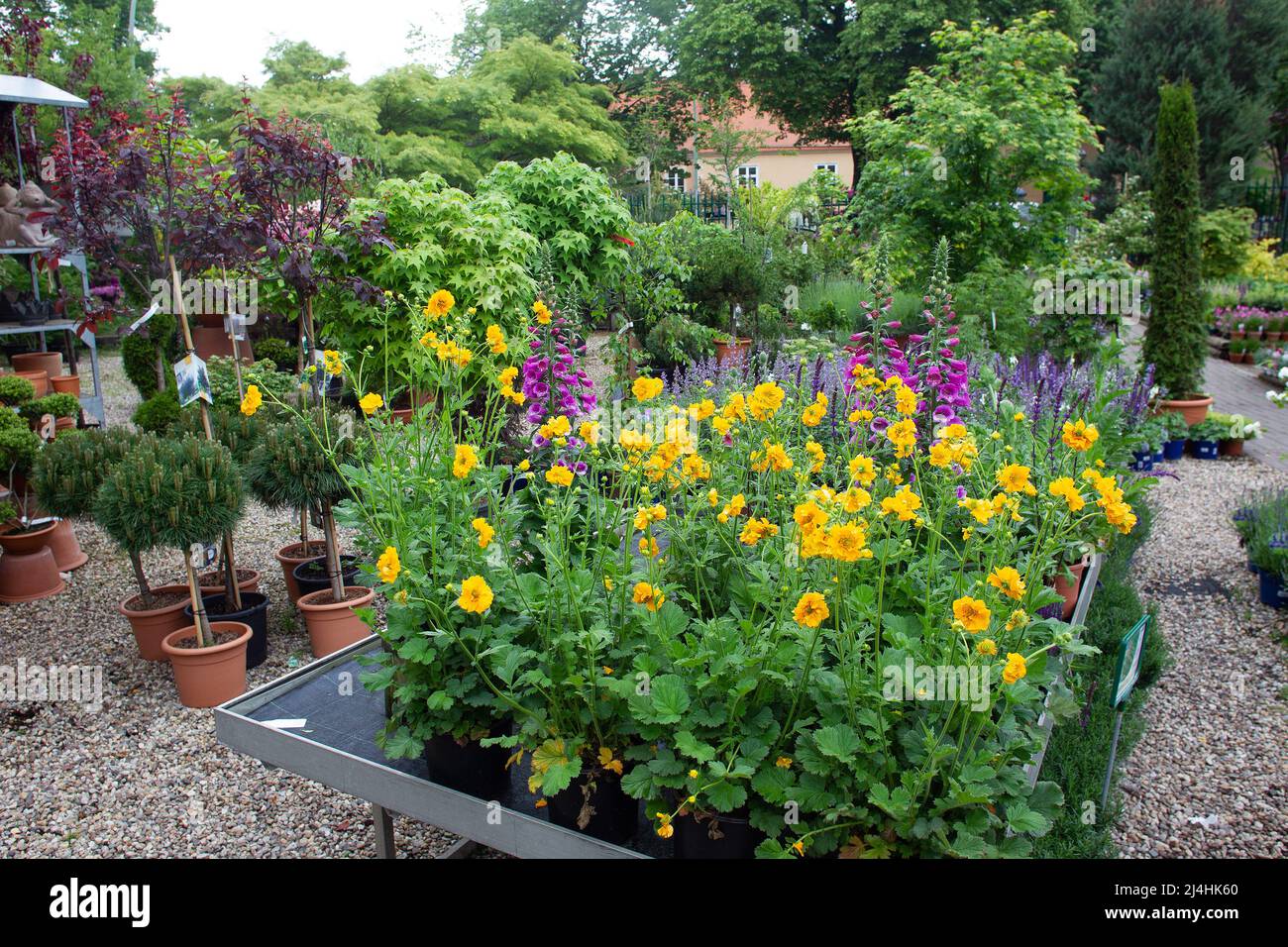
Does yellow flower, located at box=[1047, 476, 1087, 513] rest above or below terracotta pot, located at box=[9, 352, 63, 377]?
below

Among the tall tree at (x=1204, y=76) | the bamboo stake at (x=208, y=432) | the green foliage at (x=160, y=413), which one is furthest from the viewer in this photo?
the tall tree at (x=1204, y=76)

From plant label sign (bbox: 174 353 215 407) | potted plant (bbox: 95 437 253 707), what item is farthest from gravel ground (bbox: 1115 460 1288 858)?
plant label sign (bbox: 174 353 215 407)

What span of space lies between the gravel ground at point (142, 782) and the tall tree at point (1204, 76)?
2067 cm

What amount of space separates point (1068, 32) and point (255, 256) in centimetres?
2255

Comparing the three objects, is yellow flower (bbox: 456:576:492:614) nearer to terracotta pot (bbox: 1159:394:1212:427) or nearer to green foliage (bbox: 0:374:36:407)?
green foliage (bbox: 0:374:36:407)

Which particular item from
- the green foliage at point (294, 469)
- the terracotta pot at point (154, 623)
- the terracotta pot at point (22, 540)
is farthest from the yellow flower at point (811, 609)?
the terracotta pot at point (22, 540)

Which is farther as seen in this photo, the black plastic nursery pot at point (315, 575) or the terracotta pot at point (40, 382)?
the terracotta pot at point (40, 382)

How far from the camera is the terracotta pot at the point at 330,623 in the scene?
12.8ft

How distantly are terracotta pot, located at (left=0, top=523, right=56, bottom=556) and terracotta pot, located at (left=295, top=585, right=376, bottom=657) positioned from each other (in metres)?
1.79

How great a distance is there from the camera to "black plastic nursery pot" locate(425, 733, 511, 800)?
1936 millimetres

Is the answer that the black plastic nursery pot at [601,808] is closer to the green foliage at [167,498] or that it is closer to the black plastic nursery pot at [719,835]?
the black plastic nursery pot at [719,835]

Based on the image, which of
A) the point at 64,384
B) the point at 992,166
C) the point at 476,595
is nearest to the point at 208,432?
the point at 476,595

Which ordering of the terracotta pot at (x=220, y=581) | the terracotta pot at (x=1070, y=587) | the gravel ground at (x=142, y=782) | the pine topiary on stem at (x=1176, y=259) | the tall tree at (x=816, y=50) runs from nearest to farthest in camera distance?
the gravel ground at (x=142, y=782) → the terracotta pot at (x=1070, y=587) → the terracotta pot at (x=220, y=581) → the pine topiary on stem at (x=1176, y=259) → the tall tree at (x=816, y=50)
